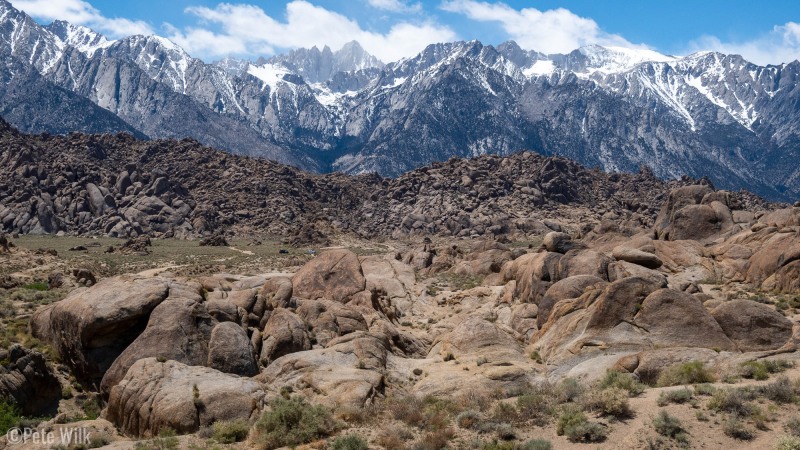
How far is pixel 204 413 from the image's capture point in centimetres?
1708

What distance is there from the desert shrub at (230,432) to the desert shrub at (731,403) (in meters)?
12.5

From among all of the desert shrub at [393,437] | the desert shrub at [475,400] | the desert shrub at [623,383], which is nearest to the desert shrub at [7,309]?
the desert shrub at [393,437]

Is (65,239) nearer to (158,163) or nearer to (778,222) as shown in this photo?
(158,163)

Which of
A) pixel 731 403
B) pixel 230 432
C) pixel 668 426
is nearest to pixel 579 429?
pixel 668 426

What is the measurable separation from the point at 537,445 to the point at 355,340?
12507 mm

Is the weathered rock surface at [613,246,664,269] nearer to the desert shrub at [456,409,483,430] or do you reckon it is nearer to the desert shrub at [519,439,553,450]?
the desert shrub at [456,409,483,430]

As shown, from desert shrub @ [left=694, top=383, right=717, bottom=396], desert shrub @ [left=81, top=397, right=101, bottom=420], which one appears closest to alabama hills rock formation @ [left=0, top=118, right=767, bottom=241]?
desert shrub @ [left=81, top=397, right=101, bottom=420]

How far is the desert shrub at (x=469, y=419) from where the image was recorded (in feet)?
52.4

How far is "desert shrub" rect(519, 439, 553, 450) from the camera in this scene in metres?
14.1

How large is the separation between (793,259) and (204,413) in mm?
34421

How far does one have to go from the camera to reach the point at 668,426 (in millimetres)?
14398

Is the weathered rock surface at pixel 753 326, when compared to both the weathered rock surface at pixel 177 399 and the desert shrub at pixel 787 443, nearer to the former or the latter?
the desert shrub at pixel 787 443

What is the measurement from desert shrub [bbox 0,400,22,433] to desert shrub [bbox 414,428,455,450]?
13.5m

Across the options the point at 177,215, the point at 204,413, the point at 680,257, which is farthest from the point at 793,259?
the point at 177,215
